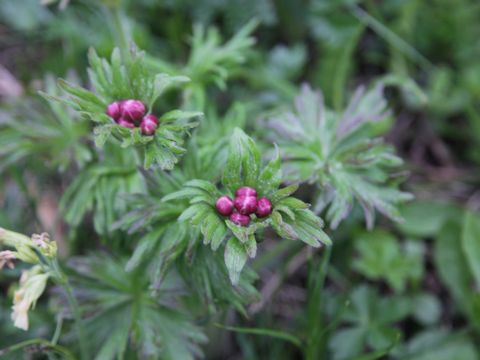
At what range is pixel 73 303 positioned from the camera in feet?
9.19

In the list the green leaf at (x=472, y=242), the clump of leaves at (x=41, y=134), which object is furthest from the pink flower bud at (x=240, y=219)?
the green leaf at (x=472, y=242)

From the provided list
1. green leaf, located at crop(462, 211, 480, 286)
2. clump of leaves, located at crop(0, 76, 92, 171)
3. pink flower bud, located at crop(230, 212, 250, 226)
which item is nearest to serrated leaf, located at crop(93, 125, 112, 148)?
pink flower bud, located at crop(230, 212, 250, 226)

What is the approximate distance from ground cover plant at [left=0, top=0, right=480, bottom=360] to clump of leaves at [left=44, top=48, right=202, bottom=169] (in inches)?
0.4

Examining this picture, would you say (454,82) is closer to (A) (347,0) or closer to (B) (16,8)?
(A) (347,0)

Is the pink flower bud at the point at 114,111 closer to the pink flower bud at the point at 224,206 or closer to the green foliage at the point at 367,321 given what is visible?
the pink flower bud at the point at 224,206

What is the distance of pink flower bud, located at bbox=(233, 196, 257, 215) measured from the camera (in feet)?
7.87

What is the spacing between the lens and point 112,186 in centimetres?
321

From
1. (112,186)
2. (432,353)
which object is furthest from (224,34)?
(432,353)

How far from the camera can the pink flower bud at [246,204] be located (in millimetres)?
2399

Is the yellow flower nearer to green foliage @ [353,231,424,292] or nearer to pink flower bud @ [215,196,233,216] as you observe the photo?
pink flower bud @ [215,196,233,216]

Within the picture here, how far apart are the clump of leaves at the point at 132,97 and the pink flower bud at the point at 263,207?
1.33ft

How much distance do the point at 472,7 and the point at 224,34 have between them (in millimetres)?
2278

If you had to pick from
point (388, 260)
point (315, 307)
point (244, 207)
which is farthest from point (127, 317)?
point (388, 260)

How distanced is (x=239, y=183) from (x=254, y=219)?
0.63ft
